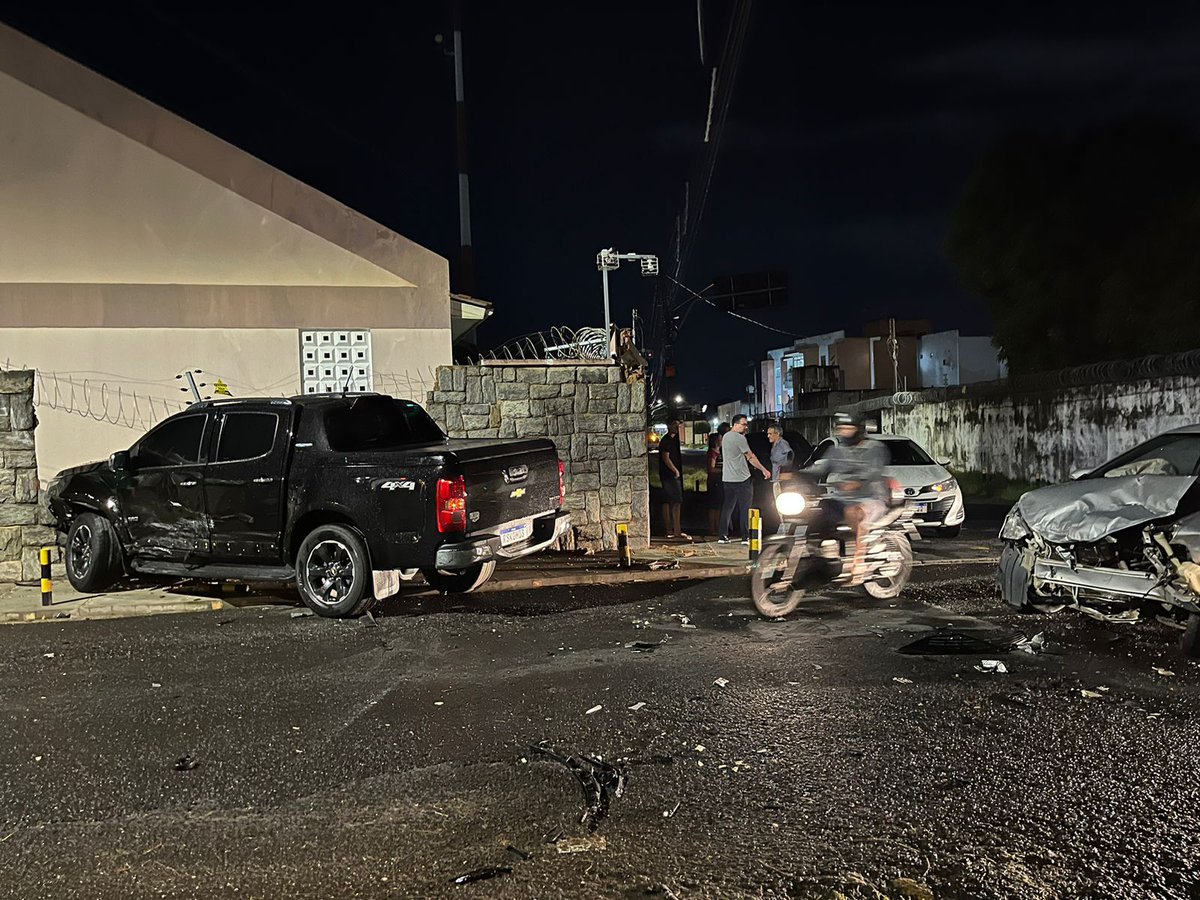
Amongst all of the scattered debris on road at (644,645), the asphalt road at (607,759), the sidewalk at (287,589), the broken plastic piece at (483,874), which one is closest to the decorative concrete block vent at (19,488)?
the sidewalk at (287,589)

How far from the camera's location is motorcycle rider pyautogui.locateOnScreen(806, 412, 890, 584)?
8570 mm

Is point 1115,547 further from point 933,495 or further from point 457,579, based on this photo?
point 933,495

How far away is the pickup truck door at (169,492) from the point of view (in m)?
9.38

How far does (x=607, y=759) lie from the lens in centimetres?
479

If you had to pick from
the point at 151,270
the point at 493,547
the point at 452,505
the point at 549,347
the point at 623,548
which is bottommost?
the point at 623,548

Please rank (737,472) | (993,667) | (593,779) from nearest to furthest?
(593,779), (993,667), (737,472)

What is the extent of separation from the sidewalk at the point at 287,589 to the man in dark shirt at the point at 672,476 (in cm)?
134

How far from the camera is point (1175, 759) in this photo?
4652 mm

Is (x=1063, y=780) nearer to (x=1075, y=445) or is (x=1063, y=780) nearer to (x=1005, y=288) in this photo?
(x=1075, y=445)

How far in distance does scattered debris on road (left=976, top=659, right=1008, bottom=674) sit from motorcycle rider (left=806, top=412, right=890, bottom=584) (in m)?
2.15

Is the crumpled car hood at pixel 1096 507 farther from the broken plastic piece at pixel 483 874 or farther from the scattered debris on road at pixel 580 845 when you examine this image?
the broken plastic piece at pixel 483 874

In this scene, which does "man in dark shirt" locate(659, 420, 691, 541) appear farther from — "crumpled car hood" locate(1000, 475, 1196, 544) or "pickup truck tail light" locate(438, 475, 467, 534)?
"crumpled car hood" locate(1000, 475, 1196, 544)

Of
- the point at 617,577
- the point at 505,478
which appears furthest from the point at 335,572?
the point at 617,577

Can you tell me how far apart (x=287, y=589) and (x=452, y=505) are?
10.6ft
